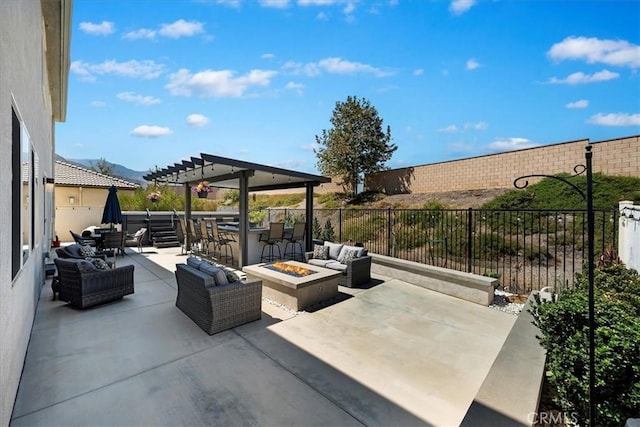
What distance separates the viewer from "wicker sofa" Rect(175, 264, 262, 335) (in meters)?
3.97

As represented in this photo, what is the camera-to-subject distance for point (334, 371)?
10.3 ft

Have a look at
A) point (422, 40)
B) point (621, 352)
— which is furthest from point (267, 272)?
point (422, 40)

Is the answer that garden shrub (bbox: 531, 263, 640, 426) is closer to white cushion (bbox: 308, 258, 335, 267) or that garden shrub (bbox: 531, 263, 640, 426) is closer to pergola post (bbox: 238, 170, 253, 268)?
white cushion (bbox: 308, 258, 335, 267)

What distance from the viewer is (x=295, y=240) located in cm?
922

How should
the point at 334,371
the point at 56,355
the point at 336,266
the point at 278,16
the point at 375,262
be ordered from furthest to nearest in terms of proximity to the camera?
1. the point at 375,262
2. the point at 278,16
3. the point at 336,266
4. the point at 56,355
5. the point at 334,371

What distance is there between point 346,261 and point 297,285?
2050 millimetres

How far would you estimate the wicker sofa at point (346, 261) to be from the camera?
20.6 ft

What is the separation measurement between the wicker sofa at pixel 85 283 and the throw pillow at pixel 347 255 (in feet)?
14.8

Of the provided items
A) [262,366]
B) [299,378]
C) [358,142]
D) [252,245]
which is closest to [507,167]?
[358,142]

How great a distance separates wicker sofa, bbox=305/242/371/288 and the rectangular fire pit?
23.8 inches

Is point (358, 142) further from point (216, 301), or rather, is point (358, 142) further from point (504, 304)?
point (216, 301)

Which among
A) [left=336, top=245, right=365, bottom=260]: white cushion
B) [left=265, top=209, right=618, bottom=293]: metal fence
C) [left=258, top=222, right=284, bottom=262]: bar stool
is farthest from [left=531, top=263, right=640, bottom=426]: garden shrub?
[left=258, top=222, right=284, bottom=262]: bar stool

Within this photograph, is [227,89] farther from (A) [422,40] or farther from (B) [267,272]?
(B) [267,272]

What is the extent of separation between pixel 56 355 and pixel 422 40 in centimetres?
967
